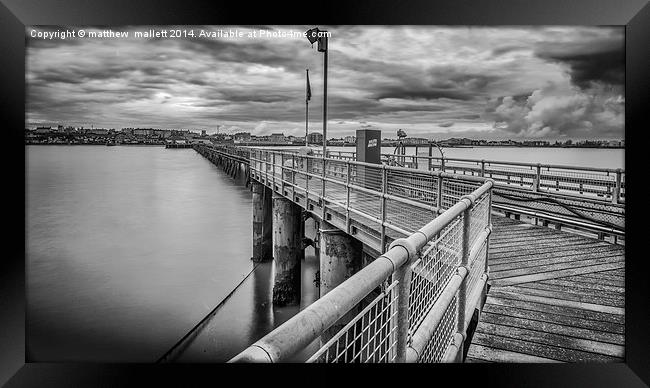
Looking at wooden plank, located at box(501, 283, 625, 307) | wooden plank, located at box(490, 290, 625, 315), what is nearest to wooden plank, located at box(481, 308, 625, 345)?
wooden plank, located at box(490, 290, 625, 315)

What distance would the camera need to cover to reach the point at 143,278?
70.4 feet

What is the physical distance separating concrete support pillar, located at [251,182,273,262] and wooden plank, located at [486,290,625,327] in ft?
45.1

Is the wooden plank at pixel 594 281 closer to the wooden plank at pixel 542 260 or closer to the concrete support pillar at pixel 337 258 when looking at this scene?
the wooden plank at pixel 542 260

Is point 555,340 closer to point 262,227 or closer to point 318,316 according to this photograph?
point 318,316

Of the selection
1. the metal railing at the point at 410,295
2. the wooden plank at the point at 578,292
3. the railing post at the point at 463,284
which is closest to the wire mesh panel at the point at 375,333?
the metal railing at the point at 410,295

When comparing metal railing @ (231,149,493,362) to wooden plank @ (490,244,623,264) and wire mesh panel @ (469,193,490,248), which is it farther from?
wooden plank @ (490,244,623,264)

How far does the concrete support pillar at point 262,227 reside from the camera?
57.5 feet

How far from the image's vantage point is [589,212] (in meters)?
8.20

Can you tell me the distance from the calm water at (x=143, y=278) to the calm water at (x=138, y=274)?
5cm

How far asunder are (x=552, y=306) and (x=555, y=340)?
0.63 metres

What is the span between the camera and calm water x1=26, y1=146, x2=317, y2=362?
1394 cm

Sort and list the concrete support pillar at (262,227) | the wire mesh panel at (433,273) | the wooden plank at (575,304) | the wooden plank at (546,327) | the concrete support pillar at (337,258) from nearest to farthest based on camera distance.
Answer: the wire mesh panel at (433,273), the wooden plank at (546,327), the wooden plank at (575,304), the concrete support pillar at (337,258), the concrete support pillar at (262,227)
